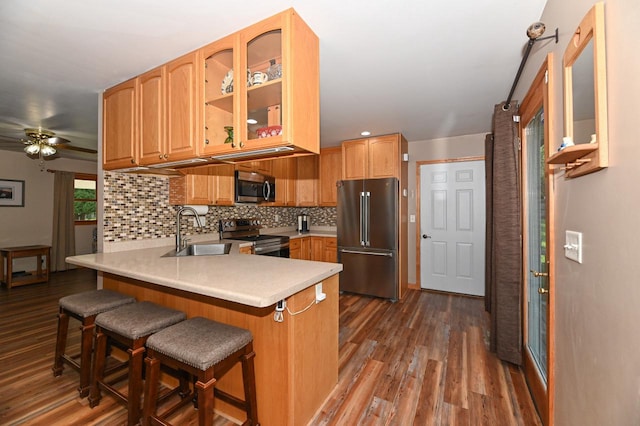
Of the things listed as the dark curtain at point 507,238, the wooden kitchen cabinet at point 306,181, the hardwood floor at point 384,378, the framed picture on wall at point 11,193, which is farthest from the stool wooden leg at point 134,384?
the framed picture on wall at point 11,193

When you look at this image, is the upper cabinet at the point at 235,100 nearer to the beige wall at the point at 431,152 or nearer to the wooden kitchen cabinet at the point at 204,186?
the wooden kitchen cabinet at the point at 204,186

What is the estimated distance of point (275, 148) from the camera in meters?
1.71

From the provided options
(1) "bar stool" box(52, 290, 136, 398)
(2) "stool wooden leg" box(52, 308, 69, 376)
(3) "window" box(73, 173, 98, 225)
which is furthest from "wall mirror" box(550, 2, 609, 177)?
(3) "window" box(73, 173, 98, 225)

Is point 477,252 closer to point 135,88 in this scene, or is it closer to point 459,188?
point 459,188

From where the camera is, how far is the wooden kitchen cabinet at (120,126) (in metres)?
2.33

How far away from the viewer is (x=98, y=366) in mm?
1783

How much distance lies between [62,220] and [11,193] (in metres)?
0.84

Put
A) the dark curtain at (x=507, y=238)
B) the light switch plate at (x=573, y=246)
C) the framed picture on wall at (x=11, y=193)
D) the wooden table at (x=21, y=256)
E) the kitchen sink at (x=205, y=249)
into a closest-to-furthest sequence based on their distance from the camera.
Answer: the light switch plate at (x=573, y=246)
the dark curtain at (x=507, y=238)
the kitchen sink at (x=205, y=249)
the wooden table at (x=21, y=256)
the framed picture on wall at (x=11, y=193)

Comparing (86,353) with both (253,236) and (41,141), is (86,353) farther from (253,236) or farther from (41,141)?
(41,141)

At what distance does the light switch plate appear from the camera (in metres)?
1.14

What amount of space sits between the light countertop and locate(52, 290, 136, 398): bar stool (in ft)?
0.76

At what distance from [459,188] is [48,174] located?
748cm

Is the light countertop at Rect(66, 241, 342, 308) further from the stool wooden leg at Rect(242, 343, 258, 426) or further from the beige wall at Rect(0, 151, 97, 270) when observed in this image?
the beige wall at Rect(0, 151, 97, 270)

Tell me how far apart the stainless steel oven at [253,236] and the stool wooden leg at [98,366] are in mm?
1815
